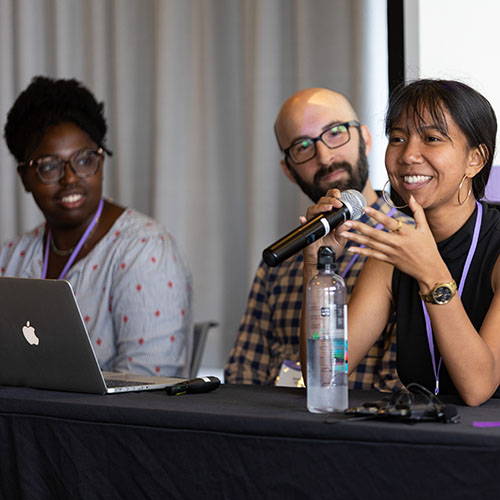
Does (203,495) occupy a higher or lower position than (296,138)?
lower

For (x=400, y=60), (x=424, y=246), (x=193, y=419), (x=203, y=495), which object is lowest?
(x=203, y=495)

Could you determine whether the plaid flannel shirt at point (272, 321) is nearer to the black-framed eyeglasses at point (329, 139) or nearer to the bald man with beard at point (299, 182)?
the bald man with beard at point (299, 182)

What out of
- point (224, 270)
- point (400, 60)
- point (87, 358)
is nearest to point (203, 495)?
point (87, 358)

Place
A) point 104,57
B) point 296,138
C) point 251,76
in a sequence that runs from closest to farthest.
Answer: point 296,138
point 251,76
point 104,57

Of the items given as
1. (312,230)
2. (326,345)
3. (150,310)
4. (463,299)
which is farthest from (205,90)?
(326,345)

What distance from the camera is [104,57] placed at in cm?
359

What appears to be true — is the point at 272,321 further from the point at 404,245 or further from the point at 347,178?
the point at 404,245

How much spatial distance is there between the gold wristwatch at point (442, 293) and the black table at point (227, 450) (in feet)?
0.65

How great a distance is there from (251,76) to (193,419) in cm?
224

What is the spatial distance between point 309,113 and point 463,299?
101 centimetres

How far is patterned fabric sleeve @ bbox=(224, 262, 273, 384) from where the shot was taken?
7.77ft

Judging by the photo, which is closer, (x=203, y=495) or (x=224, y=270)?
(x=203, y=495)

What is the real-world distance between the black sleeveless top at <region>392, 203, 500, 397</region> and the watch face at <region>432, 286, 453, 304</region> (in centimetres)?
28

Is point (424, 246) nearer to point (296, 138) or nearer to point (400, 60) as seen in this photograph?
point (296, 138)
